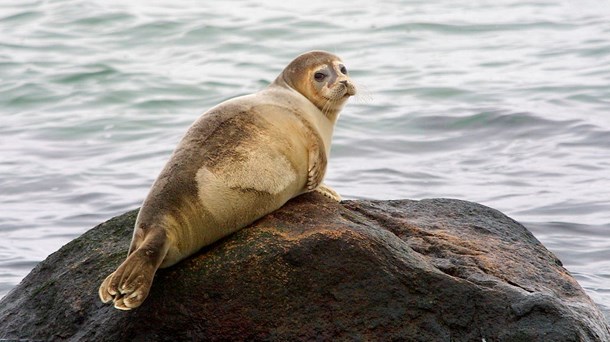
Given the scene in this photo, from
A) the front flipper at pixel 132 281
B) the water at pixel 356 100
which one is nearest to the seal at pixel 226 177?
the front flipper at pixel 132 281

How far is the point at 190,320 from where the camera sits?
453cm

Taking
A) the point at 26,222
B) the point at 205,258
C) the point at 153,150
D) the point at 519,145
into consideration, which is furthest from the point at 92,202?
the point at 205,258

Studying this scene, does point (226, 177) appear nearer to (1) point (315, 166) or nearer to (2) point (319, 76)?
(1) point (315, 166)

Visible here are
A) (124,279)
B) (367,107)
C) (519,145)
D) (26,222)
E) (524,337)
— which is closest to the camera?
(124,279)

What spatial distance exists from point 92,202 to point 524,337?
538 cm

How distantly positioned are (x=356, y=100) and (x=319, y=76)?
1.54 m

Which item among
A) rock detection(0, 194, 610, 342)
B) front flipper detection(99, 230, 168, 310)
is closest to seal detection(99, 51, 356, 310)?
front flipper detection(99, 230, 168, 310)

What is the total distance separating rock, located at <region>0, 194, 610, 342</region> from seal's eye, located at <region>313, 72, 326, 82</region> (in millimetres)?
817

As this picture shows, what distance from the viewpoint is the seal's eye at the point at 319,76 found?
5.56 meters

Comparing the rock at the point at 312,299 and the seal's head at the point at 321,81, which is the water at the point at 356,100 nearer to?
the seal's head at the point at 321,81

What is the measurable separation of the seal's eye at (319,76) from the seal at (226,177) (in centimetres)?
4

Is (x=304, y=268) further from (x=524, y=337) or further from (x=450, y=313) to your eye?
(x=524, y=337)

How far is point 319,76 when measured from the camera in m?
5.57

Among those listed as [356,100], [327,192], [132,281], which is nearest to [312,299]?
[132,281]
